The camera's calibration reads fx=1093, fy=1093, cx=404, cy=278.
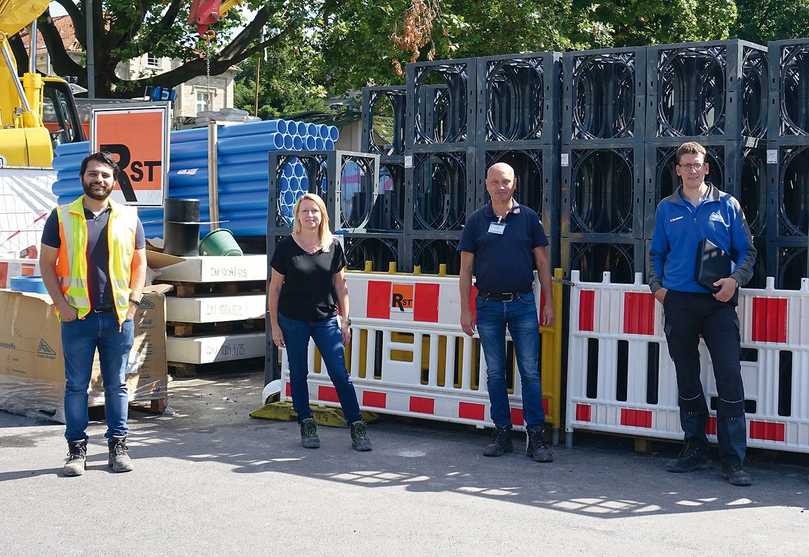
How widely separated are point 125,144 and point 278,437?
5.94m

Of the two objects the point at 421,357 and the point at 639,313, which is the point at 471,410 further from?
the point at 639,313

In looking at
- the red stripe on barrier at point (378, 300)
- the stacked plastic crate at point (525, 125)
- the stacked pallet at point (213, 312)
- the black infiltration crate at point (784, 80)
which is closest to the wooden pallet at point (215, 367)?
the stacked pallet at point (213, 312)

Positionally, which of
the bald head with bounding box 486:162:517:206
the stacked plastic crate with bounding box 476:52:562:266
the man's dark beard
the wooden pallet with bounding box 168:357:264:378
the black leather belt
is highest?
the stacked plastic crate with bounding box 476:52:562:266

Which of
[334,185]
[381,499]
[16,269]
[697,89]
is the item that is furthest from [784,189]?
[16,269]

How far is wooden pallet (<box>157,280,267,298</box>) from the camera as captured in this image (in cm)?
1069

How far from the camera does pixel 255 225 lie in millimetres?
12695

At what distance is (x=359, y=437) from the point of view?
25.1ft

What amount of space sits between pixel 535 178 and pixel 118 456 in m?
3.83

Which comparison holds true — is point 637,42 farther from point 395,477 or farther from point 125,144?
point 395,477

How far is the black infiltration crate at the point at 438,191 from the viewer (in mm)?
8586

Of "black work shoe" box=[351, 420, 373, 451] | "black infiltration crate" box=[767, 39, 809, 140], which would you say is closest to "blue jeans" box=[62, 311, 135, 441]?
"black work shoe" box=[351, 420, 373, 451]

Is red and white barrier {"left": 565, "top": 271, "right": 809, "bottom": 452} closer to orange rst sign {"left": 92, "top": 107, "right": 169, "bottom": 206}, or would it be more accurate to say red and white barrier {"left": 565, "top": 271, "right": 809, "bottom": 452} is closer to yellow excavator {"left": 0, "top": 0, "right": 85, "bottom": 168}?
orange rst sign {"left": 92, "top": 107, "right": 169, "bottom": 206}

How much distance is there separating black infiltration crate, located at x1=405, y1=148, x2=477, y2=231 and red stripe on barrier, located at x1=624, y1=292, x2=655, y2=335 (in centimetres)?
159

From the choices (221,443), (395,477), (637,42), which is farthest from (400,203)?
(637,42)
